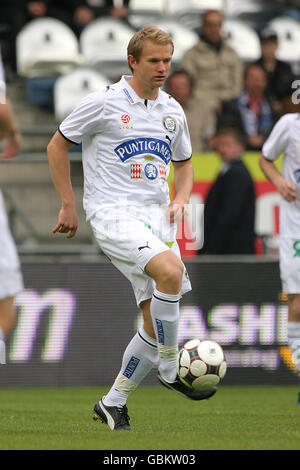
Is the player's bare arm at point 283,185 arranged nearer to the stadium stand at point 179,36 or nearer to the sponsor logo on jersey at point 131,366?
the sponsor logo on jersey at point 131,366

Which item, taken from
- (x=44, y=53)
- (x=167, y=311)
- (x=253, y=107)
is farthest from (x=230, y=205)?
(x=44, y=53)

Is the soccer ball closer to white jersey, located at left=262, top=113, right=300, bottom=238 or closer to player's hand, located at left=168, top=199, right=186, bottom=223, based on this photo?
player's hand, located at left=168, top=199, right=186, bottom=223

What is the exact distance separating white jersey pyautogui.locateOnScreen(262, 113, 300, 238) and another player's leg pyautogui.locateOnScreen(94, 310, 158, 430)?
2.17 meters

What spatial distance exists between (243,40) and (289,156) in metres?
8.87

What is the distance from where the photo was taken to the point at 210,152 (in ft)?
41.8

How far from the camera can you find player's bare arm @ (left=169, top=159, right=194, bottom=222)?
6.38m

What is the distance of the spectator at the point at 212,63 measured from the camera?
13945 millimetres

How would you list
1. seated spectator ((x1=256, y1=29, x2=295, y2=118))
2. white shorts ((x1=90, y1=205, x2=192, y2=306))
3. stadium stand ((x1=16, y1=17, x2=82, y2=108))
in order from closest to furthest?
white shorts ((x1=90, y1=205, x2=192, y2=306)) < seated spectator ((x1=256, y1=29, x2=295, y2=118)) < stadium stand ((x1=16, y1=17, x2=82, y2=108))

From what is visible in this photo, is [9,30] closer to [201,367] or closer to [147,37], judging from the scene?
[147,37]

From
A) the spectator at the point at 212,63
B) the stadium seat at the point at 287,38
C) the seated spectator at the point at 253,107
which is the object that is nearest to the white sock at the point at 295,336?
the seated spectator at the point at 253,107

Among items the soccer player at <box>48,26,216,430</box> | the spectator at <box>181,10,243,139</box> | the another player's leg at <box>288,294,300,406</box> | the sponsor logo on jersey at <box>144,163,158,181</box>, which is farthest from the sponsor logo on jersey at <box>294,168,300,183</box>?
the spectator at <box>181,10,243,139</box>

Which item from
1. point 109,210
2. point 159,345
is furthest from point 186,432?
point 109,210

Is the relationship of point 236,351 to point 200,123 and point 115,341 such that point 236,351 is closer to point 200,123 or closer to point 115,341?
point 115,341

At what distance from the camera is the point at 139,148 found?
21.5 ft
